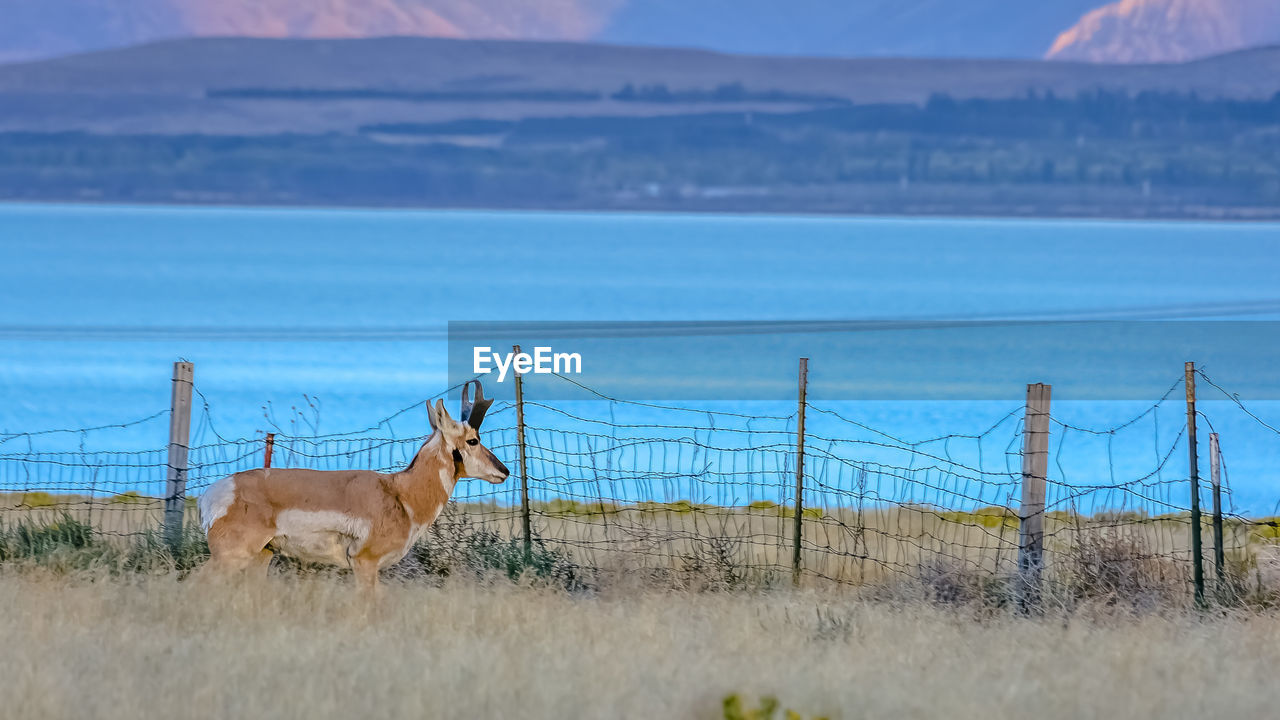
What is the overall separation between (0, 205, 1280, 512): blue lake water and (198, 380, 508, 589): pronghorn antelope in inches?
224

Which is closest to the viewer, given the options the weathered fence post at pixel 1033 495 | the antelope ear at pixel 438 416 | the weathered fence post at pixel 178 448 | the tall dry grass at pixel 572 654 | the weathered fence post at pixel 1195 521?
the tall dry grass at pixel 572 654

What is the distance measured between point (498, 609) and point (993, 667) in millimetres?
3184

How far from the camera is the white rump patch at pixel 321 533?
1036 centimetres

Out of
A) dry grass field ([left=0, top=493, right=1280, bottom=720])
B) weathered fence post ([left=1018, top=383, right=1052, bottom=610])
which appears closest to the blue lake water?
dry grass field ([left=0, top=493, right=1280, bottom=720])

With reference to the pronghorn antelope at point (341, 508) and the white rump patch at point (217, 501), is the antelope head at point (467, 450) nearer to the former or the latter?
the pronghorn antelope at point (341, 508)

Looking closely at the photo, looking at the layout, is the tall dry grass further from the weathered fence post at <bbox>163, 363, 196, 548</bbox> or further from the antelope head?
the weathered fence post at <bbox>163, 363, 196, 548</bbox>

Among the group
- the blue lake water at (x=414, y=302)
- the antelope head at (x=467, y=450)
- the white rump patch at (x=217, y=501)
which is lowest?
the white rump patch at (x=217, y=501)

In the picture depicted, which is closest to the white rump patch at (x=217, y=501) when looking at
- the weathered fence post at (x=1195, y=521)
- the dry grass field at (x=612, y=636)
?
the dry grass field at (x=612, y=636)

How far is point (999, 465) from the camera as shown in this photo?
1297 inches

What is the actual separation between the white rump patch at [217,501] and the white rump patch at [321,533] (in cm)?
32

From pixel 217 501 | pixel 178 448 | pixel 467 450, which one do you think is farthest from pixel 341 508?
pixel 178 448

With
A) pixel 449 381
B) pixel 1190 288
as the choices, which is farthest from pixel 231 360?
pixel 1190 288

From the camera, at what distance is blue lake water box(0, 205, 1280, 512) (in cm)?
4531

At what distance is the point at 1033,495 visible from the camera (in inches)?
465
